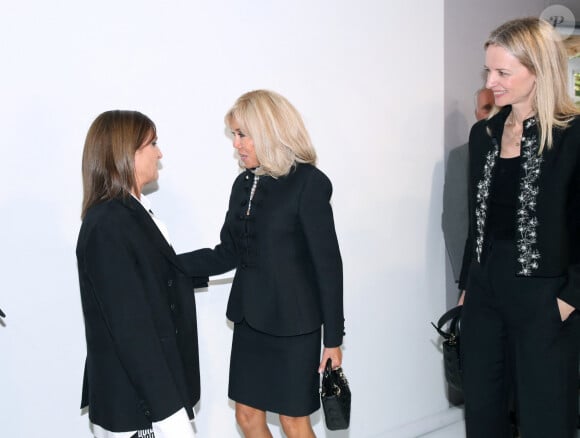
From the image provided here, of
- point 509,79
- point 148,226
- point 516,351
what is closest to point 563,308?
point 516,351

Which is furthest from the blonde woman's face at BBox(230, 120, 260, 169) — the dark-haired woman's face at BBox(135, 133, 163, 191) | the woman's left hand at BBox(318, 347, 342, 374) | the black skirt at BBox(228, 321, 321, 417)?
the woman's left hand at BBox(318, 347, 342, 374)

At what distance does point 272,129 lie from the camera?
2428 mm

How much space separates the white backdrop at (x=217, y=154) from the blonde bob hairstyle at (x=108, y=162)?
0.53 metres

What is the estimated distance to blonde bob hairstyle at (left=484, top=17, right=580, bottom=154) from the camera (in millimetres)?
2271

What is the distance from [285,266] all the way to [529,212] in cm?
86

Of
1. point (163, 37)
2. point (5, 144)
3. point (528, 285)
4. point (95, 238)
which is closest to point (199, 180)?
point (163, 37)

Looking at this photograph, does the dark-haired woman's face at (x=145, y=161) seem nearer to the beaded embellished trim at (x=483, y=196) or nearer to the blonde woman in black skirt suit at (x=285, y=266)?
the blonde woman in black skirt suit at (x=285, y=266)

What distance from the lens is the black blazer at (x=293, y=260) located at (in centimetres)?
241

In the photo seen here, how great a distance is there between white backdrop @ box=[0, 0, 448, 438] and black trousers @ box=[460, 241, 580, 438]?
3.68 ft

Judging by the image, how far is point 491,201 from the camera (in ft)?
7.92

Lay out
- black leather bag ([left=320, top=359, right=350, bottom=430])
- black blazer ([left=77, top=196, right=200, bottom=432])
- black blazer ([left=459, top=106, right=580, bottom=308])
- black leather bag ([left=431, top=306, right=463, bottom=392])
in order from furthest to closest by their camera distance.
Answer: black leather bag ([left=431, top=306, right=463, bottom=392]) → black leather bag ([left=320, top=359, right=350, bottom=430]) → black blazer ([left=459, top=106, right=580, bottom=308]) → black blazer ([left=77, top=196, right=200, bottom=432])

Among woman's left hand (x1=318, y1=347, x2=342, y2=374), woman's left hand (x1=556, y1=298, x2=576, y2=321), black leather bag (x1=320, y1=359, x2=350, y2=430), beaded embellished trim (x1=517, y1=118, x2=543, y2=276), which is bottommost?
black leather bag (x1=320, y1=359, x2=350, y2=430)

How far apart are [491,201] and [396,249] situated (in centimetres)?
135

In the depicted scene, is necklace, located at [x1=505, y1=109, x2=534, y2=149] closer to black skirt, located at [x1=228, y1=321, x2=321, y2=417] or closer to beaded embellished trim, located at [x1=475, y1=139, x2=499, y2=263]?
beaded embellished trim, located at [x1=475, y1=139, x2=499, y2=263]
